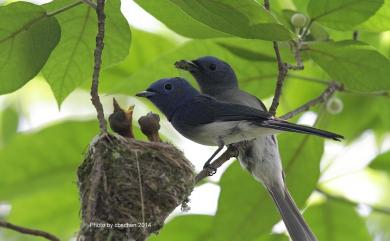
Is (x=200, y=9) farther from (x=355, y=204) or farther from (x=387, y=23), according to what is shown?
(x=355, y=204)

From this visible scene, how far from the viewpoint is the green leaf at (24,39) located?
3.16 meters

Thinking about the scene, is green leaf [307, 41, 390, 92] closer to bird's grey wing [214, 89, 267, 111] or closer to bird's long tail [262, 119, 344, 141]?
bird's long tail [262, 119, 344, 141]

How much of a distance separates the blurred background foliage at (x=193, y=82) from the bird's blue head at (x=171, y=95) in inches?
3.6

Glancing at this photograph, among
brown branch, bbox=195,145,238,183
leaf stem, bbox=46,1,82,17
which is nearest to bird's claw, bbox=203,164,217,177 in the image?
brown branch, bbox=195,145,238,183

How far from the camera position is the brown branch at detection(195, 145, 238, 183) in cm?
392

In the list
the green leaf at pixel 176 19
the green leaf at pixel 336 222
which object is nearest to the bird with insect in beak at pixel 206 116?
the green leaf at pixel 176 19

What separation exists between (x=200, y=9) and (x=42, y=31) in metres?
0.73

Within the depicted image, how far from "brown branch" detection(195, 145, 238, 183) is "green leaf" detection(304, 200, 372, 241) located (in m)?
0.58

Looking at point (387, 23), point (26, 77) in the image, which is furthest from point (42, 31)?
point (387, 23)

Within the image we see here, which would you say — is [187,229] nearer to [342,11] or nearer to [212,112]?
[212,112]

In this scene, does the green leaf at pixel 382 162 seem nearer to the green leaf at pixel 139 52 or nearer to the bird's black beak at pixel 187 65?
the bird's black beak at pixel 187 65

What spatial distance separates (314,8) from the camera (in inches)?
140

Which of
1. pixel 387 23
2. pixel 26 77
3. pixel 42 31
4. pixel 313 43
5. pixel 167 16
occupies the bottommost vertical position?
pixel 26 77

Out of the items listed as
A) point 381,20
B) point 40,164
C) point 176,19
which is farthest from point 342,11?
point 40,164
